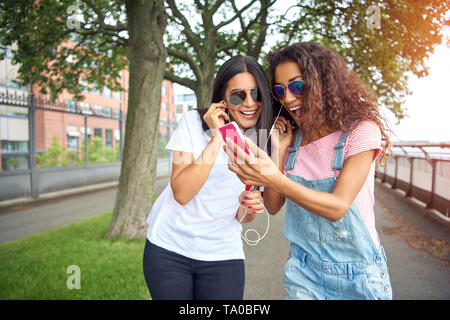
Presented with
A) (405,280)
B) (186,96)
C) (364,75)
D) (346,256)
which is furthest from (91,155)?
(346,256)

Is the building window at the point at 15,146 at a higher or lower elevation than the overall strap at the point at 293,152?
lower

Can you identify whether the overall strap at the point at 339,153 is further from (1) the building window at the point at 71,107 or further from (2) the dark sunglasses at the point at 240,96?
(1) the building window at the point at 71,107

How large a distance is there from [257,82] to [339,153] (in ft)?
1.89

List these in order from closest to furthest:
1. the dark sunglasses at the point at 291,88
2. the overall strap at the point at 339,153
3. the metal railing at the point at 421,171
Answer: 1. the overall strap at the point at 339,153
2. the dark sunglasses at the point at 291,88
3. the metal railing at the point at 421,171

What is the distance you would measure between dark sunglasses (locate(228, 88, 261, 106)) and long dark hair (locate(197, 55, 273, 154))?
0.02m

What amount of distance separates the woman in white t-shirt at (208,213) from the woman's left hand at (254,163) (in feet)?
1.32

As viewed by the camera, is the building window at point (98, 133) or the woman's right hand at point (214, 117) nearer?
the woman's right hand at point (214, 117)

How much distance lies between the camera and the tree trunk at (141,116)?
5.00m

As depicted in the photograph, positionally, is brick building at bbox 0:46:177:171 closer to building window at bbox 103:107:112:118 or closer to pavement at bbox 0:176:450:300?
building window at bbox 103:107:112:118

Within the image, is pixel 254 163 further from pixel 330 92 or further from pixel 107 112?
pixel 107 112

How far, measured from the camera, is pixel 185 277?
171 cm

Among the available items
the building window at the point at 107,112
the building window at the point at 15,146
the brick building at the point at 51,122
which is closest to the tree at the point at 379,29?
the brick building at the point at 51,122

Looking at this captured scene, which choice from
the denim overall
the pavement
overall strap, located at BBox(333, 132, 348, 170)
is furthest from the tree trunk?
overall strap, located at BBox(333, 132, 348, 170)

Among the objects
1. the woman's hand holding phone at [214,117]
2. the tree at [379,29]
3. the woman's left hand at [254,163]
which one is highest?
the tree at [379,29]
